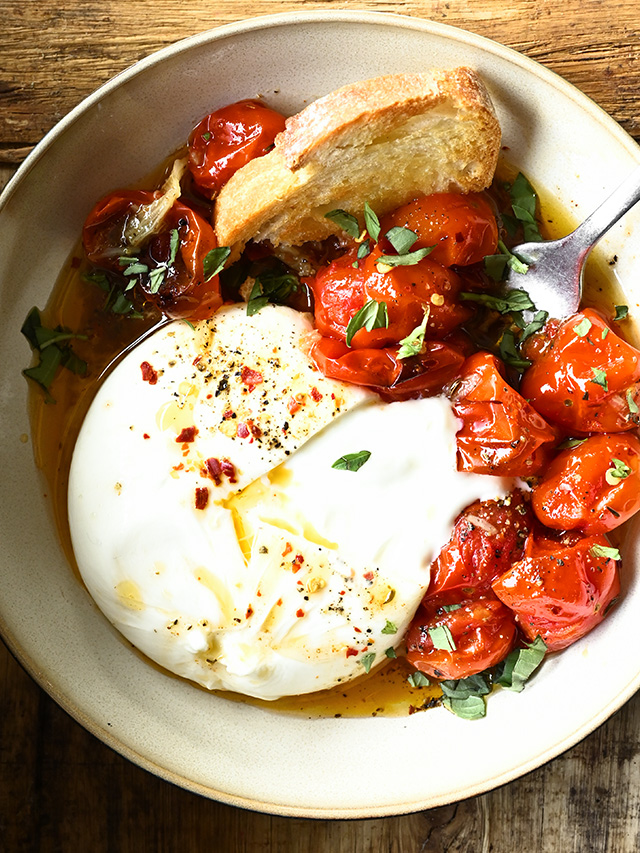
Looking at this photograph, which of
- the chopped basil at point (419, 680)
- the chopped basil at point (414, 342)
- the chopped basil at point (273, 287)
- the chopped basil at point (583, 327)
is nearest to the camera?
the chopped basil at point (414, 342)

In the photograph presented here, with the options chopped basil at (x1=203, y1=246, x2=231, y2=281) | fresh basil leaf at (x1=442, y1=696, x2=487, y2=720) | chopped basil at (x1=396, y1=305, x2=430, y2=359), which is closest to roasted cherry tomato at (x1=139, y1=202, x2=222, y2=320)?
chopped basil at (x1=203, y1=246, x2=231, y2=281)

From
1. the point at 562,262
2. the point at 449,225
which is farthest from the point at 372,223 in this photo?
the point at 562,262

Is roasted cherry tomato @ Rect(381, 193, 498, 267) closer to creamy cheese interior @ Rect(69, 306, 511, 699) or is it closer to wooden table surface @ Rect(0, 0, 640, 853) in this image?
creamy cheese interior @ Rect(69, 306, 511, 699)

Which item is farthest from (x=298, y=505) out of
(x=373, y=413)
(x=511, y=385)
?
(x=511, y=385)

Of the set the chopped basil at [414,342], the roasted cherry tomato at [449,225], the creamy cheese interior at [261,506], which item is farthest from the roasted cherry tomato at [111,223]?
the chopped basil at [414,342]

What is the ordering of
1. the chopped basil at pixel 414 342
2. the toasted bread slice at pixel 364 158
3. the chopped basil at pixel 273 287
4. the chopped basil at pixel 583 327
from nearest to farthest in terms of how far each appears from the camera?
the toasted bread slice at pixel 364 158, the chopped basil at pixel 414 342, the chopped basil at pixel 583 327, the chopped basil at pixel 273 287

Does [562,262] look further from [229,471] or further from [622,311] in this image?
[229,471]

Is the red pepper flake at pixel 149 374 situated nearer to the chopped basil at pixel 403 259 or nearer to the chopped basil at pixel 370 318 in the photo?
the chopped basil at pixel 370 318

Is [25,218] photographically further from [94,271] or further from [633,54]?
[633,54]

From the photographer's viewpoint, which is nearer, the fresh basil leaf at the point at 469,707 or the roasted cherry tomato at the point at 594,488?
the roasted cherry tomato at the point at 594,488
